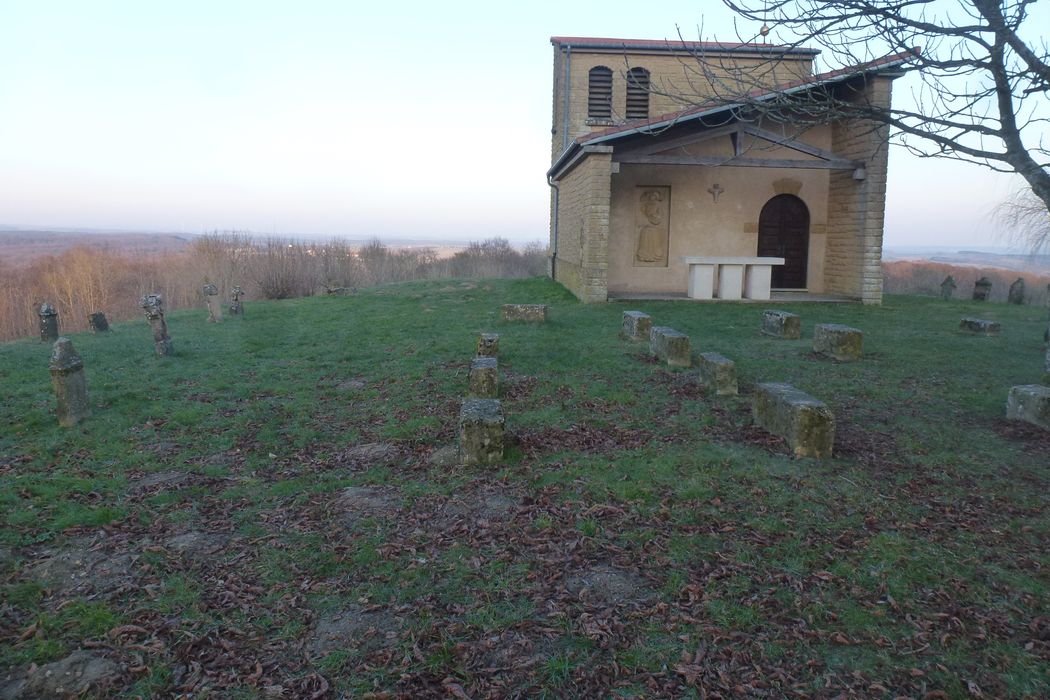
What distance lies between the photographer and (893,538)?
A: 3660 millimetres

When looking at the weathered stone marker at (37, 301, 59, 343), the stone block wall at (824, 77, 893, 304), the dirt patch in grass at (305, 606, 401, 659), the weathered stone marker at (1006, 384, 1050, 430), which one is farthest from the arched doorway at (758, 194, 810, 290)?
the dirt patch in grass at (305, 606, 401, 659)

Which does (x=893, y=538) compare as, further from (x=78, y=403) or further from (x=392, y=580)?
(x=78, y=403)

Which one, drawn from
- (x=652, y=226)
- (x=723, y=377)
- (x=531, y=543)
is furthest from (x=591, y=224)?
(x=531, y=543)

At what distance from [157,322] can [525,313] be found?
5.63 metres

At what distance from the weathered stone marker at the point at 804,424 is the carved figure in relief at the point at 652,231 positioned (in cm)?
1135

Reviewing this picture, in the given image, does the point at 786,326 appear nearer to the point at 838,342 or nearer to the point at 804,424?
the point at 838,342

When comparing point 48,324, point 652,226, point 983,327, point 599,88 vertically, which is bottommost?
point 48,324

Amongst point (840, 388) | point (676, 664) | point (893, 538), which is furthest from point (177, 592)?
point (840, 388)

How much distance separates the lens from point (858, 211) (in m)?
14.6

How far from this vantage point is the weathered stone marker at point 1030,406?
5.43m

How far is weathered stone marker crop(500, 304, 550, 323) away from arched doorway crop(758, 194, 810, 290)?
7.88 metres

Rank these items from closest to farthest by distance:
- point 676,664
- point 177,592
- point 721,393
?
point 676,664 < point 177,592 < point 721,393

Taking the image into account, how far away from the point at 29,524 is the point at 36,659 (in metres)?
1.54

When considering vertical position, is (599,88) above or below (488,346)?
above
